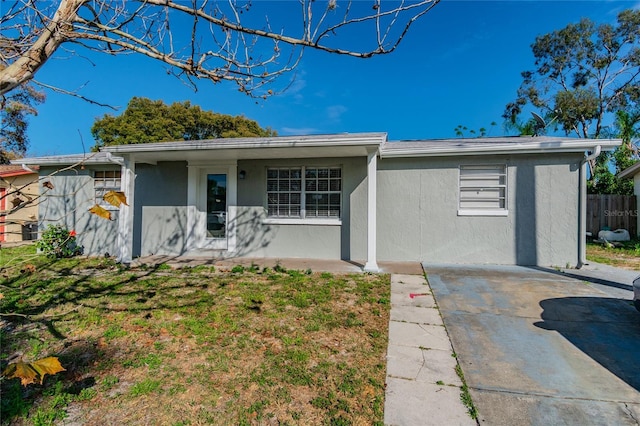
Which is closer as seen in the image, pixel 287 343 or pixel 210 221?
pixel 287 343

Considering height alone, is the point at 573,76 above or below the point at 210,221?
above

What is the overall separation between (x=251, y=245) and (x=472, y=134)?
1945 centimetres

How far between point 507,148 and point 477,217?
5.62 ft

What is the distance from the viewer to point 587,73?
74.4ft

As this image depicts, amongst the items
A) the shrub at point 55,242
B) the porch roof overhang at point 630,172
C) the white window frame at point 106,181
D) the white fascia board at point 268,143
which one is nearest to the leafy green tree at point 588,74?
the porch roof overhang at point 630,172

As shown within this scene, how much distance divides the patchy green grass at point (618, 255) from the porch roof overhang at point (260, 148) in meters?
6.80

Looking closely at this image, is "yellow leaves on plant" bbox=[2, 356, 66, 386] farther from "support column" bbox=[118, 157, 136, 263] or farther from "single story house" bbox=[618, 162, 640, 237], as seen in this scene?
"single story house" bbox=[618, 162, 640, 237]

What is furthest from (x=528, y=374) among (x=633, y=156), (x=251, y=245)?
(x=633, y=156)

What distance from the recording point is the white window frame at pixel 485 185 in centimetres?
772

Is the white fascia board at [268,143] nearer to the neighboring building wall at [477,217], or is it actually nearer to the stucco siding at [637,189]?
the neighboring building wall at [477,217]

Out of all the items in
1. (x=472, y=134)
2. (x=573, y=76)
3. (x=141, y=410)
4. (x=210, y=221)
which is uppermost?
(x=573, y=76)

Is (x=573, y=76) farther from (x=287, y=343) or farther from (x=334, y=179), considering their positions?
(x=287, y=343)

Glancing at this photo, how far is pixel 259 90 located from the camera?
3254 mm

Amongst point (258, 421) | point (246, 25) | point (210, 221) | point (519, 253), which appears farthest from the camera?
point (210, 221)
